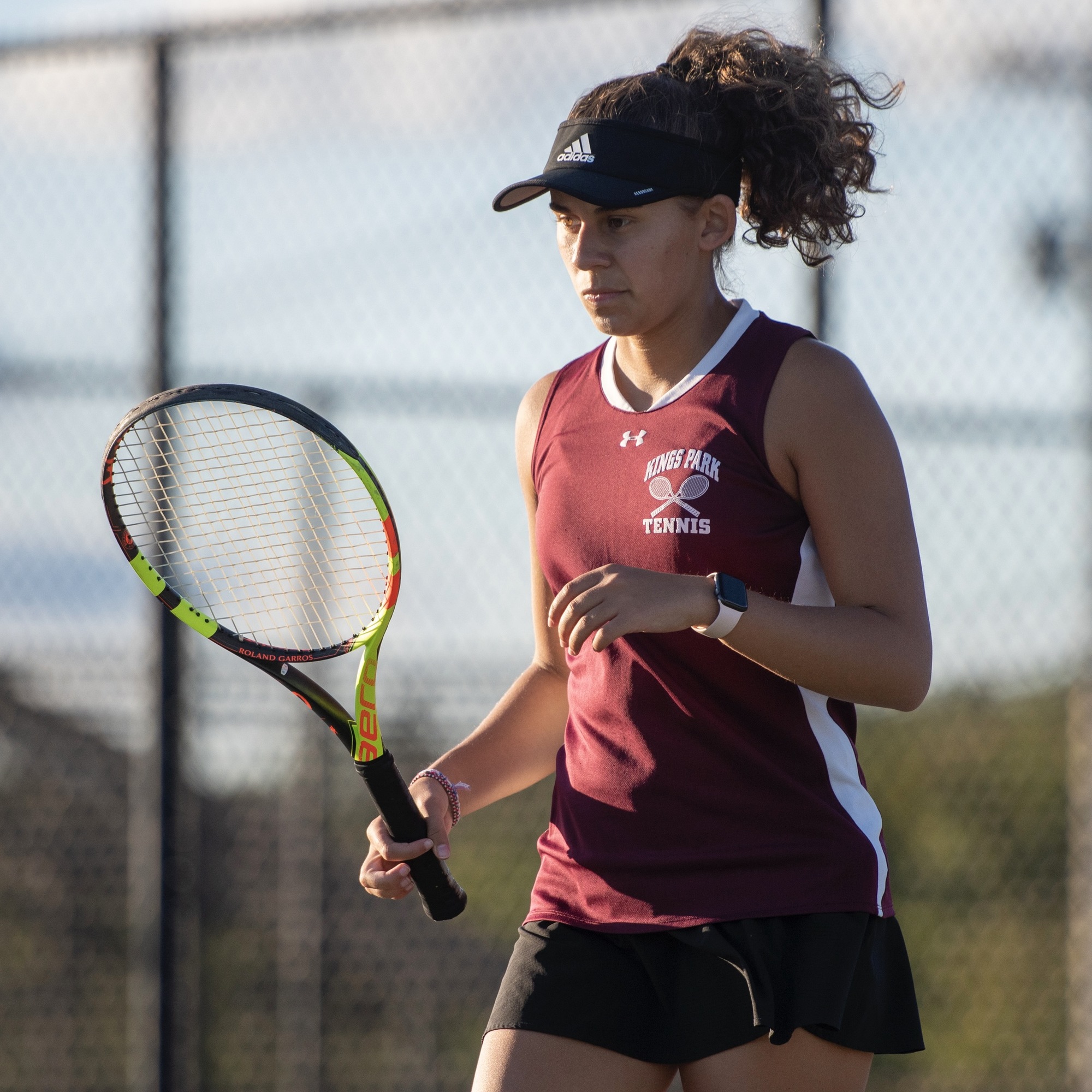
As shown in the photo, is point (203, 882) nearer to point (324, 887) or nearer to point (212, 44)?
point (324, 887)

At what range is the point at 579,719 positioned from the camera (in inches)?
80.5

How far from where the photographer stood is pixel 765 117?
6.73 feet

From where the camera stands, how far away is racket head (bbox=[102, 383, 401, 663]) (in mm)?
2160

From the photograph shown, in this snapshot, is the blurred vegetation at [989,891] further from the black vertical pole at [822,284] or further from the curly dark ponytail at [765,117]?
the curly dark ponytail at [765,117]

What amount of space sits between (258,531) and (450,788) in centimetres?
71

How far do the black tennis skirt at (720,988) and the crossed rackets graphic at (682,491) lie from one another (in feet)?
1.74

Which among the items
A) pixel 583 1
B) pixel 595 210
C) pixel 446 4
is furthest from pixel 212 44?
pixel 595 210

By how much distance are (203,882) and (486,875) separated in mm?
944

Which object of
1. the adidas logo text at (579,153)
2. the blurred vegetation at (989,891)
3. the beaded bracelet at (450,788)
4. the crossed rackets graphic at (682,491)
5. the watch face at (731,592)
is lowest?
the blurred vegetation at (989,891)

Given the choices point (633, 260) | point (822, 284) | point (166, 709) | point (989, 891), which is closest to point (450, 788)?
point (633, 260)

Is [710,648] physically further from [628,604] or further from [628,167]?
[628,167]

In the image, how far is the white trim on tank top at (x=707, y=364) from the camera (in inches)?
76.2

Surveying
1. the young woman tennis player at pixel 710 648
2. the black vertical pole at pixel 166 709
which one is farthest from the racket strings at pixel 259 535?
the black vertical pole at pixel 166 709

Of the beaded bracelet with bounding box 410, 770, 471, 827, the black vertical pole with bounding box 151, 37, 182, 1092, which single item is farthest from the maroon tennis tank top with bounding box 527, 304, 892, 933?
the black vertical pole with bounding box 151, 37, 182, 1092
